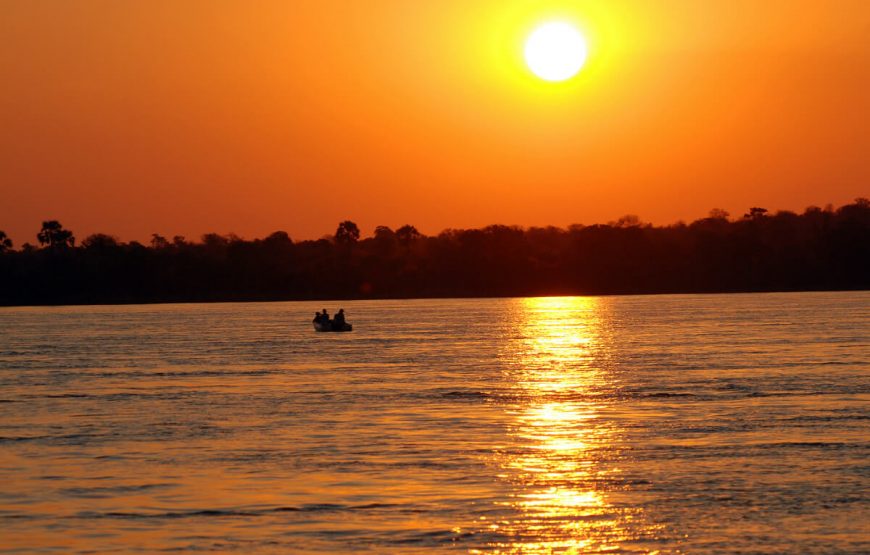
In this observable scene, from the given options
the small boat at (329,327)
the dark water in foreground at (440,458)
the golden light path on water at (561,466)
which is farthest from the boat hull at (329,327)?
the golden light path on water at (561,466)

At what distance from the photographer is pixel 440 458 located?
35.5m

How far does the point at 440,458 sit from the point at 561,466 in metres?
3.30

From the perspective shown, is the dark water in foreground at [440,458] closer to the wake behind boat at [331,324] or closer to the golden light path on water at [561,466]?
the golden light path on water at [561,466]

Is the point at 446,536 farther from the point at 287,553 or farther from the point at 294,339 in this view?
the point at 294,339

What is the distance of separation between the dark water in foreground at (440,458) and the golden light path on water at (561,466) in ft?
0.29

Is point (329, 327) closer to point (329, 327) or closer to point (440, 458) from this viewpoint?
point (329, 327)

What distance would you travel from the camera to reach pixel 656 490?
100ft

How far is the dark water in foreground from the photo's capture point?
1032 inches

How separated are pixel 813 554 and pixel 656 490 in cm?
650

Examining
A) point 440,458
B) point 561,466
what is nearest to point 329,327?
point 440,458

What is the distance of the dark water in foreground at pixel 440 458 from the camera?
2622 centimetres

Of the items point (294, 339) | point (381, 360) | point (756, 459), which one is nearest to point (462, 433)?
point (756, 459)

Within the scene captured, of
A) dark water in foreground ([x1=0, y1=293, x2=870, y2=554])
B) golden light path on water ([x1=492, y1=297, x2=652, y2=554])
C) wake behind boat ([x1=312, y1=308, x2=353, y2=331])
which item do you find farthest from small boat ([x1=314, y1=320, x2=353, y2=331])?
golden light path on water ([x1=492, y1=297, x2=652, y2=554])

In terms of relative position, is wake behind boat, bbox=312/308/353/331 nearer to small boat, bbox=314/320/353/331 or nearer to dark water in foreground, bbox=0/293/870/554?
small boat, bbox=314/320/353/331
